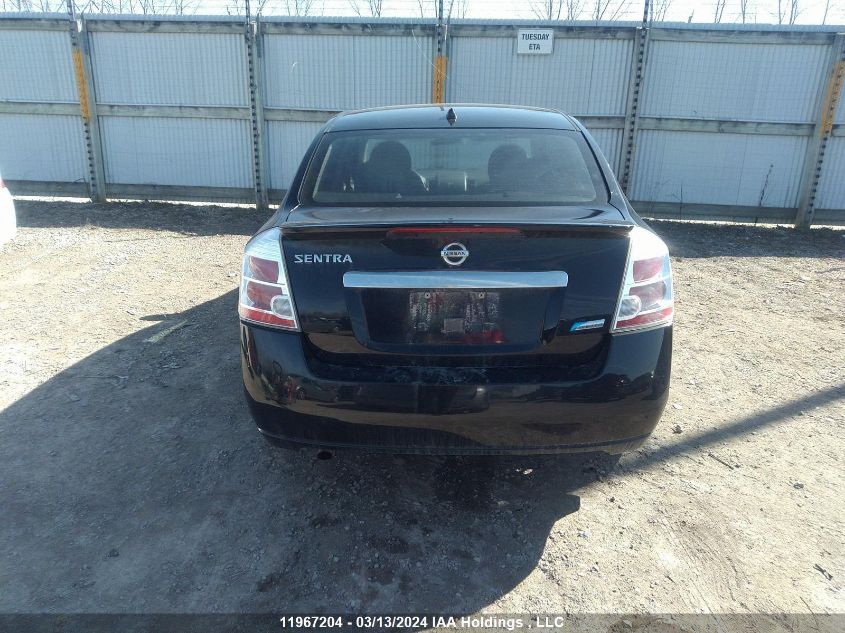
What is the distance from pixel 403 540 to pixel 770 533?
1.57 metres

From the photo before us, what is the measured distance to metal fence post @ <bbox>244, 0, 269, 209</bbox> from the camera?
953 centimetres

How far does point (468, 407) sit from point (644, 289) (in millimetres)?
826

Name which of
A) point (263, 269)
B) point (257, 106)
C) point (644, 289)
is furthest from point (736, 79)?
point (263, 269)

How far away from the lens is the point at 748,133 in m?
9.24

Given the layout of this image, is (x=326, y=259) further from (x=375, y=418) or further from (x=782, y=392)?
(x=782, y=392)

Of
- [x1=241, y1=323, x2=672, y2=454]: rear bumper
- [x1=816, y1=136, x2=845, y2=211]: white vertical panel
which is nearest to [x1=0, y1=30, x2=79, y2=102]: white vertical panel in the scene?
[x1=241, y1=323, x2=672, y2=454]: rear bumper

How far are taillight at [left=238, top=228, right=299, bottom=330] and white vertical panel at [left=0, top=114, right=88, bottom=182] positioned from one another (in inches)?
365

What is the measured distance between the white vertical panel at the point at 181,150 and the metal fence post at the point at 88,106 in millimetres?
129

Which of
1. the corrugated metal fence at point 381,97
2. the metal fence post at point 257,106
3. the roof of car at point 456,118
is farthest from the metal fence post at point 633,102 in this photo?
the roof of car at point 456,118

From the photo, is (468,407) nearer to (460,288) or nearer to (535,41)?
(460,288)

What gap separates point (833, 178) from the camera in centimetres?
927

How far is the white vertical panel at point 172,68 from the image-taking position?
9688 millimetres

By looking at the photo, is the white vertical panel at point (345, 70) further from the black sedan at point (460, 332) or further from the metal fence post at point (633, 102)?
the black sedan at point (460, 332)

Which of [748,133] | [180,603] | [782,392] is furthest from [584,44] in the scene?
[180,603]
